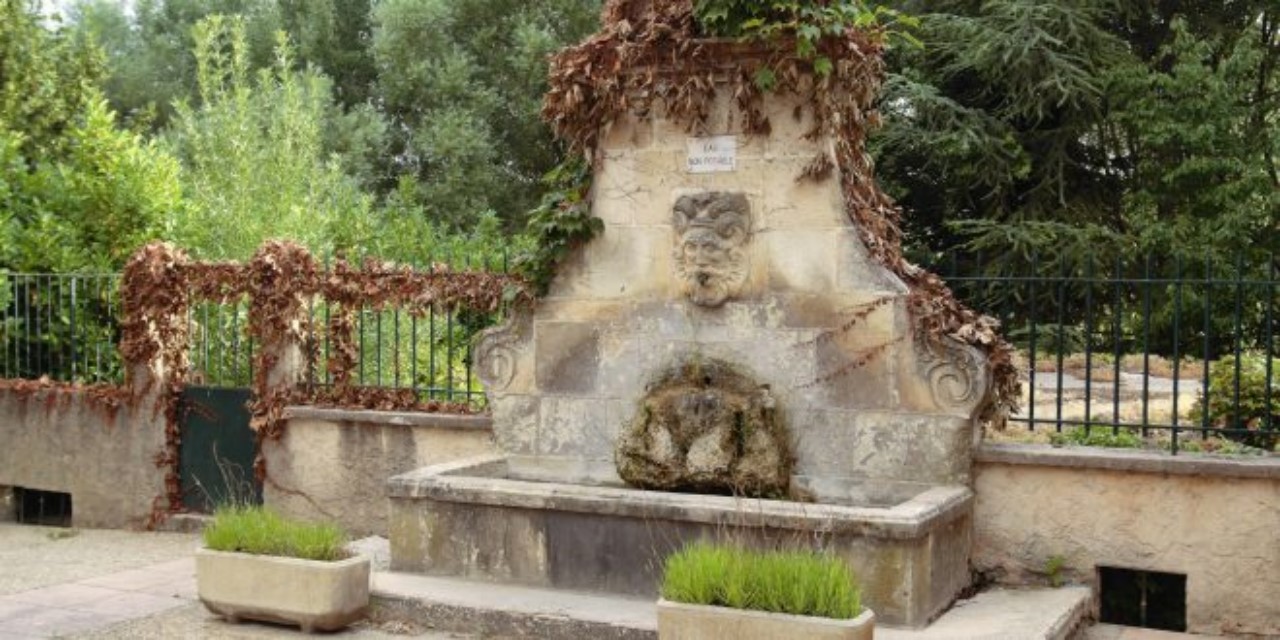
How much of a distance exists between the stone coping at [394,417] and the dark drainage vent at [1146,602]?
13.6ft

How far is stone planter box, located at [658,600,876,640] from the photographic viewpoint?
17.2 ft

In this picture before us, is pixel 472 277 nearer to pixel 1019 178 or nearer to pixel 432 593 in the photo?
pixel 432 593

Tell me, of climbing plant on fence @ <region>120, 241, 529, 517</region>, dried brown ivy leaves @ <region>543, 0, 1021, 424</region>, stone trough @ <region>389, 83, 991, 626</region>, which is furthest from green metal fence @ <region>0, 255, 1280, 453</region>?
stone trough @ <region>389, 83, 991, 626</region>

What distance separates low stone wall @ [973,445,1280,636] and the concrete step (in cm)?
27

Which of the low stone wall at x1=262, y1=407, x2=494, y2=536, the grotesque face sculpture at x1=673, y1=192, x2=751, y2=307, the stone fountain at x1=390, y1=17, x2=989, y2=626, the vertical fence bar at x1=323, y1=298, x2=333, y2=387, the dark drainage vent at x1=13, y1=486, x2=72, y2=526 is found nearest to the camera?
the stone fountain at x1=390, y1=17, x2=989, y2=626

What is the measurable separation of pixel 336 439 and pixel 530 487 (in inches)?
123

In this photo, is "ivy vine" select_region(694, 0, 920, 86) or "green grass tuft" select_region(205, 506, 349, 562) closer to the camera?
"green grass tuft" select_region(205, 506, 349, 562)

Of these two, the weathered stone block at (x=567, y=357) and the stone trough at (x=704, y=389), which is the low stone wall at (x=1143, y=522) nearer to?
the stone trough at (x=704, y=389)

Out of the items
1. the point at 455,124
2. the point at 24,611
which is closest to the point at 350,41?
the point at 455,124

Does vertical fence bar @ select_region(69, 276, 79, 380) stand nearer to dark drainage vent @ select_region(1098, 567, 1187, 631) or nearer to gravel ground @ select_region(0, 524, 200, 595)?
gravel ground @ select_region(0, 524, 200, 595)

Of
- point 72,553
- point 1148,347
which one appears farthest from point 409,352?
point 1148,347

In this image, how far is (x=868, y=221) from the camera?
736 cm

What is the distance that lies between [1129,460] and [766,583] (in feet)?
8.44

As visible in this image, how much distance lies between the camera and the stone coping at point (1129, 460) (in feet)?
21.7
